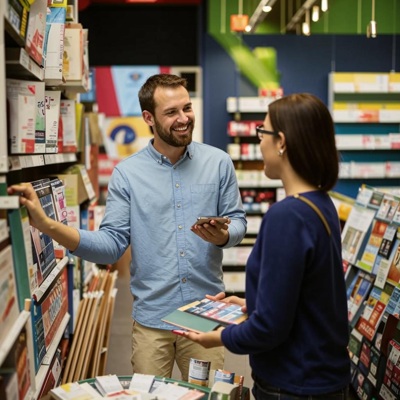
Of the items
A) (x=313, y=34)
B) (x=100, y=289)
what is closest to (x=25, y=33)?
(x=100, y=289)

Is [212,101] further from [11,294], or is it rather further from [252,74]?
[11,294]

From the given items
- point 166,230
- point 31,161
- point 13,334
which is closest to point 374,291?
point 166,230

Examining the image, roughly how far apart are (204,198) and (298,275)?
1.10 meters

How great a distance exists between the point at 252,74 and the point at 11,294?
23.4ft

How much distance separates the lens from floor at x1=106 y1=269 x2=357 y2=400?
491cm

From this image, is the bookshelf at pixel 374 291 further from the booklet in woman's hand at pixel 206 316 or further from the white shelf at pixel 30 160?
the white shelf at pixel 30 160

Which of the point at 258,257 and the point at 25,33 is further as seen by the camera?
the point at 25,33

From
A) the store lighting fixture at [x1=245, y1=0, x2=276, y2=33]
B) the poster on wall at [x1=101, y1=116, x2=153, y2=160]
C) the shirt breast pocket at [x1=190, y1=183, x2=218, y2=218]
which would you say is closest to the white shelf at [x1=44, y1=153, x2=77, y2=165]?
the shirt breast pocket at [x1=190, y1=183, x2=218, y2=218]

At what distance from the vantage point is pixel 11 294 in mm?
1799

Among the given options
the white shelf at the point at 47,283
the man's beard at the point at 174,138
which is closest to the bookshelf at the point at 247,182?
the white shelf at the point at 47,283

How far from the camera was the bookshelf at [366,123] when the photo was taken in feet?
27.4

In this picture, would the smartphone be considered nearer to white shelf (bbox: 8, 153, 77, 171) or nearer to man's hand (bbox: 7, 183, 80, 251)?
man's hand (bbox: 7, 183, 80, 251)

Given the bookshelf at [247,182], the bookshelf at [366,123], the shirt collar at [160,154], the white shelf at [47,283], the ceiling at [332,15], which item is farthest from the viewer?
the ceiling at [332,15]

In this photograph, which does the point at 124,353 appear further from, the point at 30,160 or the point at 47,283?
the point at 30,160
